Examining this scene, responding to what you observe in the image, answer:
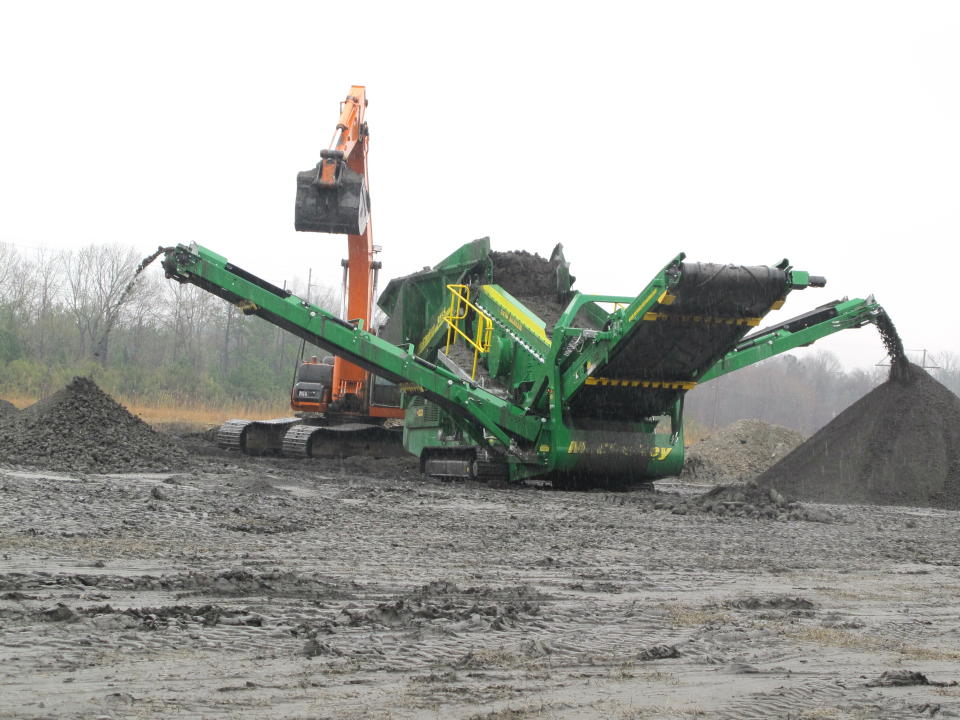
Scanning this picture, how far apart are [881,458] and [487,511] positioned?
6.83 m

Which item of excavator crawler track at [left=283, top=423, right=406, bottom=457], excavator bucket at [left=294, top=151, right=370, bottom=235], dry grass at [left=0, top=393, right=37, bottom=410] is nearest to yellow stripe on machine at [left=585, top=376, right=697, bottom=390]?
excavator bucket at [left=294, top=151, right=370, bottom=235]

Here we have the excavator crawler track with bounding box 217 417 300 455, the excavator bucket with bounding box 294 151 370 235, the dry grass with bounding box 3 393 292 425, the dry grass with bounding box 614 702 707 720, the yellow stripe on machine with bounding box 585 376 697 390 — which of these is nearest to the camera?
the dry grass with bounding box 614 702 707 720

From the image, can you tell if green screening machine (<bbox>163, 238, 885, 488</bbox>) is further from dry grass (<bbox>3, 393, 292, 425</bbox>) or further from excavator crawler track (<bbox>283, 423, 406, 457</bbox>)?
dry grass (<bbox>3, 393, 292, 425</bbox>)

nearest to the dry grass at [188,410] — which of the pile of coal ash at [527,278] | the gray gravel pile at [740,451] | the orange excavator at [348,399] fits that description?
the orange excavator at [348,399]

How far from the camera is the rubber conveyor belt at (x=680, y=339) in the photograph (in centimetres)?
1002

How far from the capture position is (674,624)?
4.38 metres

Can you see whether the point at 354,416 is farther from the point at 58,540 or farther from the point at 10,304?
the point at 10,304

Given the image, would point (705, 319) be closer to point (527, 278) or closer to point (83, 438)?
point (527, 278)

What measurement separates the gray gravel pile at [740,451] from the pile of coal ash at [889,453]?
577 centimetres

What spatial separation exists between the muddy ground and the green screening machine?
2744 millimetres

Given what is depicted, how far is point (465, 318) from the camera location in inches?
550

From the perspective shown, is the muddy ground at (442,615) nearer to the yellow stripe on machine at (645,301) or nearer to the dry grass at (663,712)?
the dry grass at (663,712)

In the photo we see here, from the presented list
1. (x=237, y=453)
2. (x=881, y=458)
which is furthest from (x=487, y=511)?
(x=237, y=453)

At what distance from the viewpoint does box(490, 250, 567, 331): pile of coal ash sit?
45.9ft
